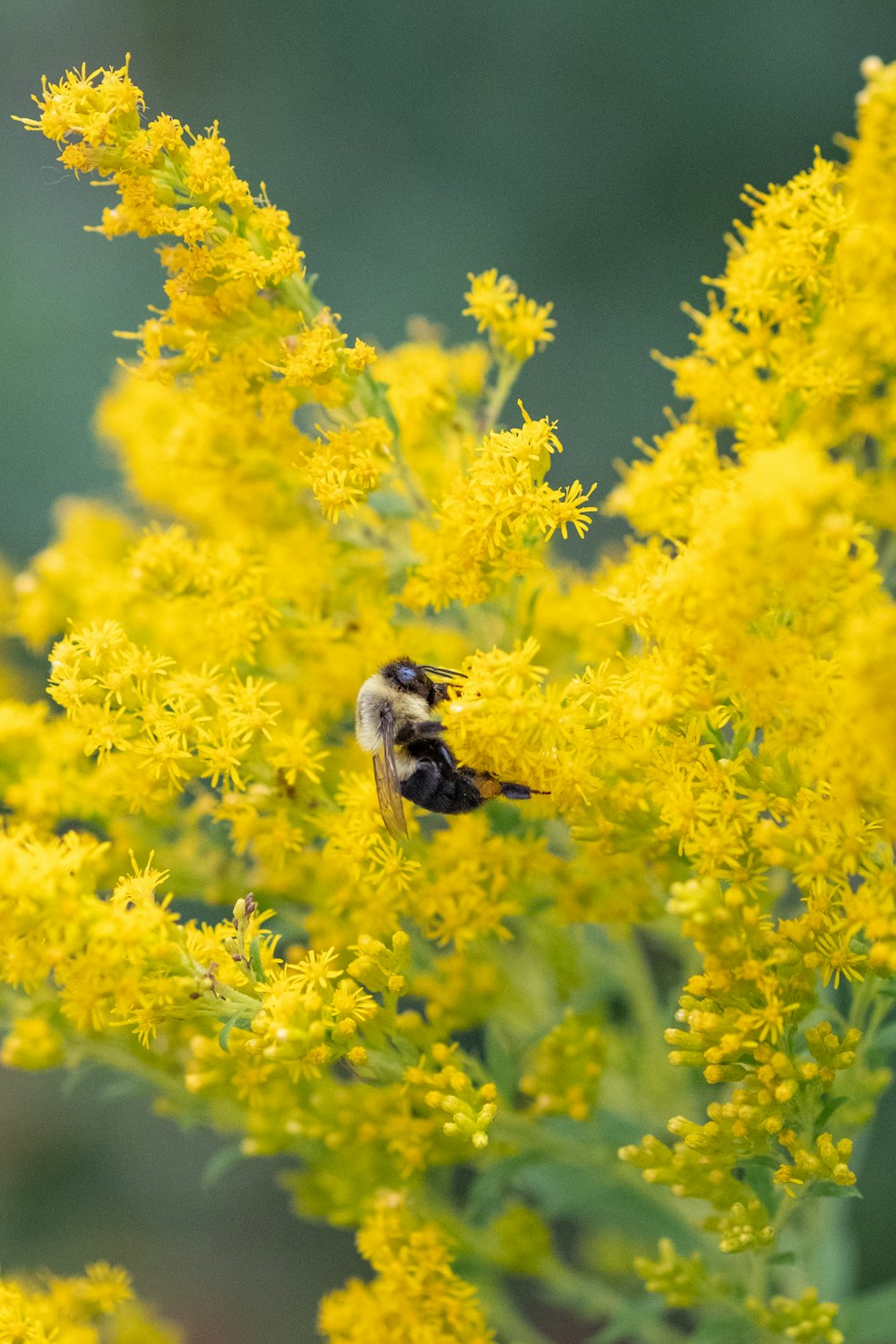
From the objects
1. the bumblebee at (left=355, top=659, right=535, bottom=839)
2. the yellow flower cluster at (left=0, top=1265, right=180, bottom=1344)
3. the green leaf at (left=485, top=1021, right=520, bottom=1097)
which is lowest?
the yellow flower cluster at (left=0, top=1265, right=180, bottom=1344)

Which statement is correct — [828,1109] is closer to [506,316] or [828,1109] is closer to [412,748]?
[412,748]

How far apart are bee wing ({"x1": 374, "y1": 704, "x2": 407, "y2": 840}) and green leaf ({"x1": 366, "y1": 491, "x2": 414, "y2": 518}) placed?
37 cm

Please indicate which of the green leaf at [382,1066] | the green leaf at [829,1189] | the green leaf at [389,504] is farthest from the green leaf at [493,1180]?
the green leaf at [389,504]

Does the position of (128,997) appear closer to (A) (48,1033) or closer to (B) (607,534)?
(A) (48,1033)

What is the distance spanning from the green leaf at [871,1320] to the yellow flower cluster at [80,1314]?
1.28 m

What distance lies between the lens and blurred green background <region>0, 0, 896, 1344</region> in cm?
339

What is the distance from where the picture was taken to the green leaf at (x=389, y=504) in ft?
6.45

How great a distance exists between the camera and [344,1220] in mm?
2107

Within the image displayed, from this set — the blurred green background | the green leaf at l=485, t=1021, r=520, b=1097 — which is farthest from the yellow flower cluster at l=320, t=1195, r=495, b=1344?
the blurred green background

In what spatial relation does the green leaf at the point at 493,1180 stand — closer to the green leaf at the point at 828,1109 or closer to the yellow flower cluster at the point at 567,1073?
the yellow flower cluster at the point at 567,1073

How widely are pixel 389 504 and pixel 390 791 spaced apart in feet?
1.54

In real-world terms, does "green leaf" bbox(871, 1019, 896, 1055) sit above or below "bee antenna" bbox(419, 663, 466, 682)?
below

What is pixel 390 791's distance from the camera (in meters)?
1.87

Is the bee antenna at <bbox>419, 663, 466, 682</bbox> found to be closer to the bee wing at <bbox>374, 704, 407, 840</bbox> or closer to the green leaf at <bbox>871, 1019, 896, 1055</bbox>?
the bee wing at <bbox>374, 704, 407, 840</bbox>
